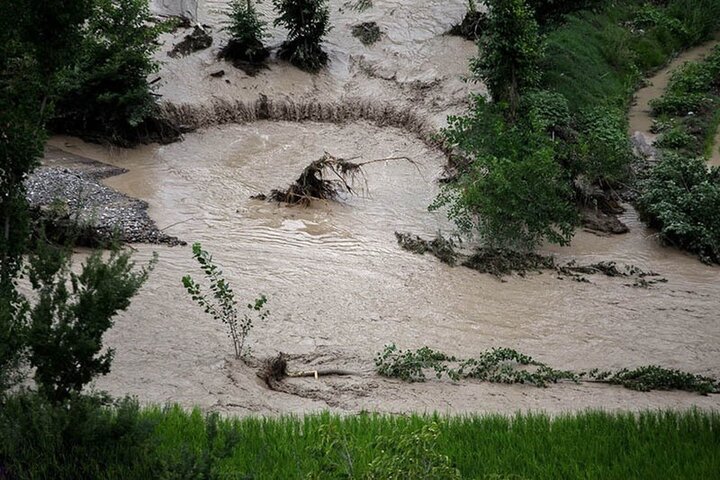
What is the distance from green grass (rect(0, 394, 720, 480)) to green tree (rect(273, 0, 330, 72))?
47.9ft

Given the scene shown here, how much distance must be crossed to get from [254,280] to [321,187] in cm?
407

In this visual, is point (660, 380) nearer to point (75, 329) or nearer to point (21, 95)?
point (75, 329)

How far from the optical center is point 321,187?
15742 mm

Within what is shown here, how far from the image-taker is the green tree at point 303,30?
20.5 meters

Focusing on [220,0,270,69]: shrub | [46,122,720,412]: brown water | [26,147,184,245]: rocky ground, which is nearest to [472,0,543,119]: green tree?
[46,122,720,412]: brown water

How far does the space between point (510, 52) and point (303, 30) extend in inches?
260

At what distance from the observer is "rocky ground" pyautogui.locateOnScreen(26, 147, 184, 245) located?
12.2 m

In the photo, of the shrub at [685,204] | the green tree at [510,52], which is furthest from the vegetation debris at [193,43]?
the shrub at [685,204]

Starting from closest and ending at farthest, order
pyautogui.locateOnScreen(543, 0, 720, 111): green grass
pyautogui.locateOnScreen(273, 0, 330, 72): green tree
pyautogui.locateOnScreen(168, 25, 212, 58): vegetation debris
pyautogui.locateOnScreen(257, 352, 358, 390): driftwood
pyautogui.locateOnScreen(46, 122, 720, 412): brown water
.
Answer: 1. pyautogui.locateOnScreen(46, 122, 720, 412): brown water
2. pyautogui.locateOnScreen(257, 352, 358, 390): driftwood
3. pyautogui.locateOnScreen(168, 25, 212, 58): vegetation debris
4. pyautogui.locateOnScreen(543, 0, 720, 111): green grass
5. pyautogui.locateOnScreen(273, 0, 330, 72): green tree

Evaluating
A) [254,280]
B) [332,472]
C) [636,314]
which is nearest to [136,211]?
[254,280]

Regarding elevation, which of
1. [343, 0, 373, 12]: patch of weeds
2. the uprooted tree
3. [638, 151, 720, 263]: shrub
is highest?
[343, 0, 373, 12]: patch of weeds

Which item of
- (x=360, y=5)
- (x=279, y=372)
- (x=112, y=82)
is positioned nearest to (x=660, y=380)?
(x=279, y=372)

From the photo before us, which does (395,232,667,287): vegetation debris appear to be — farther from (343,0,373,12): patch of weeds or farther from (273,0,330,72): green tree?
(343,0,373,12): patch of weeds

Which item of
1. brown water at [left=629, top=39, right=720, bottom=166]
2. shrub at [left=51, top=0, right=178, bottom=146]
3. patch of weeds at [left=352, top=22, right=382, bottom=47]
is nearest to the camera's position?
shrub at [left=51, top=0, right=178, bottom=146]
